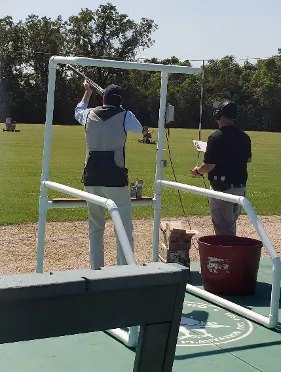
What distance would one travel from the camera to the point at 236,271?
5.58 meters

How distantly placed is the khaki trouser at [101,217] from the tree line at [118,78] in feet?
40.7

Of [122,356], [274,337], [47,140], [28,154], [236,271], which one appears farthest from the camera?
[28,154]

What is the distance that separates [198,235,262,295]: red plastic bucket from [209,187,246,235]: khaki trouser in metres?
0.38

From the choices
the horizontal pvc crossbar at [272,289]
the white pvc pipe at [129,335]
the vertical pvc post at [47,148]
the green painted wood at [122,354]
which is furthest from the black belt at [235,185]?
the white pvc pipe at [129,335]

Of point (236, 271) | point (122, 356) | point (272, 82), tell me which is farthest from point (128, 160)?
point (272, 82)

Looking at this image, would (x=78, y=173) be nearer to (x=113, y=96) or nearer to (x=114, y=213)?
(x=113, y=96)

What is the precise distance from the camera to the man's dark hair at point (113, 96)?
4.99m

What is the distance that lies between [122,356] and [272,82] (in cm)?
4488

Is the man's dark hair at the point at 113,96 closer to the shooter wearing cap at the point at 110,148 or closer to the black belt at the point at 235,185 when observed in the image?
the shooter wearing cap at the point at 110,148

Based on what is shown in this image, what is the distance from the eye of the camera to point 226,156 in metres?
5.88

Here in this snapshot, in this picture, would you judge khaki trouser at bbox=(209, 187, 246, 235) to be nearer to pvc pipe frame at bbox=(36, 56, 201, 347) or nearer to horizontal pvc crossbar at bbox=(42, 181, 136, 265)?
pvc pipe frame at bbox=(36, 56, 201, 347)

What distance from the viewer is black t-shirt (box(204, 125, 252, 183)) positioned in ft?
19.2

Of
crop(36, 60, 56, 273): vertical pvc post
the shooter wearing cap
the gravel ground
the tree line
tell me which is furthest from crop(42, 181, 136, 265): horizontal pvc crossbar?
the tree line

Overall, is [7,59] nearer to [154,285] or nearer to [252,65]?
[252,65]
